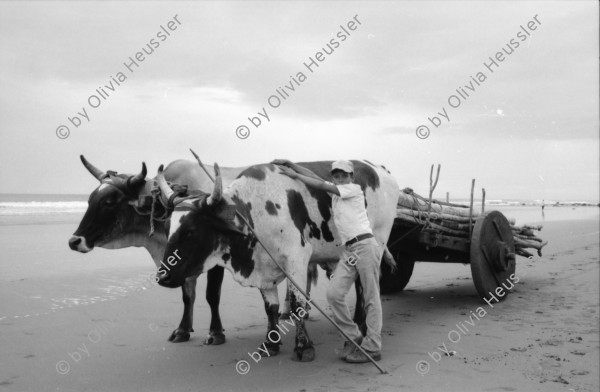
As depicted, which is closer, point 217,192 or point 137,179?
point 217,192

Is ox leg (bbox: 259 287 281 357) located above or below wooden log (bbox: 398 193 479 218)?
below

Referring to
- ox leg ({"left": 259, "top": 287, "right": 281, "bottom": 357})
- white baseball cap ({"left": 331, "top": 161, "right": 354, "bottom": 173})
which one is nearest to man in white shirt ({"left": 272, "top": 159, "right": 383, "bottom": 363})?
white baseball cap ({"left": 331, "top": 161, "right": 354, "bottom": 173})

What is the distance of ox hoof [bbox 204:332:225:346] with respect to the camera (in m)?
5.73

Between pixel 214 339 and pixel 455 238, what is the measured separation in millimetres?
3478

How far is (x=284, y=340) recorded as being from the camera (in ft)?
19.4

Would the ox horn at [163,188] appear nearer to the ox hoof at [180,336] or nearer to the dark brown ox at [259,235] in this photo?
the dark brown ox at [259,235]

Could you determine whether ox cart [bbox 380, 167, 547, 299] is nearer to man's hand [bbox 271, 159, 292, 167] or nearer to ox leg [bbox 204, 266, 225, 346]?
man's hand [bbox 271, 159, 292, 167]

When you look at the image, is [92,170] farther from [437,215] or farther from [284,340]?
[437,215]

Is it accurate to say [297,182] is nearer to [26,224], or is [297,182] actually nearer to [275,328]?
[275,328]

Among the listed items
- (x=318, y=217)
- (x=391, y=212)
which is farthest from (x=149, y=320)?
(x=391, y=212)

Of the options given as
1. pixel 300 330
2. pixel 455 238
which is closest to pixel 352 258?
pixel 300 330

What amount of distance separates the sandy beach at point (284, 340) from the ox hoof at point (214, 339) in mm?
74

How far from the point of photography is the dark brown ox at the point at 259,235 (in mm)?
4969

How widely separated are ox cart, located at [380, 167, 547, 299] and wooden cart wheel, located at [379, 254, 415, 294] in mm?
30
